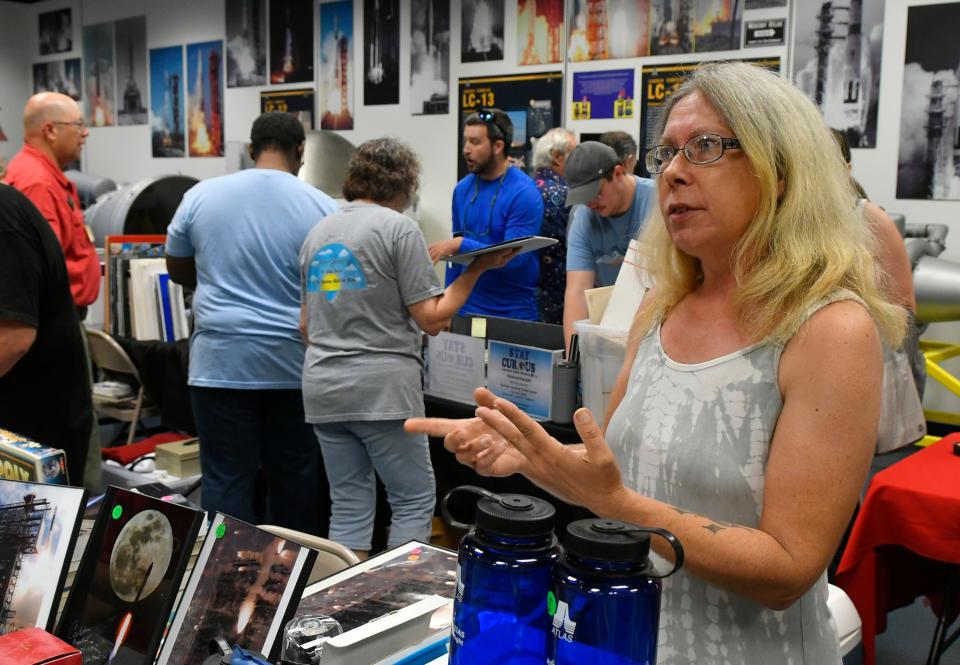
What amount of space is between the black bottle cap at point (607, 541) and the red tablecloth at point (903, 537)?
1754 millimetres

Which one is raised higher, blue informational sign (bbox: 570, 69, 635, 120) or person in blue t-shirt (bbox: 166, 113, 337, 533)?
blue informational sign (bbox: 570, 69, 635, 120)

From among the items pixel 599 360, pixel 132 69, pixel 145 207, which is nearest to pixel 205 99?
pixel 132 69

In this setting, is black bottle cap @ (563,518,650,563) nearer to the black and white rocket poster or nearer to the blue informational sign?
the blue informational sign

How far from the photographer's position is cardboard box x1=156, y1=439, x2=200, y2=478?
408cm

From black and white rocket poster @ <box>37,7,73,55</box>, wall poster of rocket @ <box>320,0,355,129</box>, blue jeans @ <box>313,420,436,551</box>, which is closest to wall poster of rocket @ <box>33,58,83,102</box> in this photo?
black and white rocket poster @ <box>37,7,73,55</box>

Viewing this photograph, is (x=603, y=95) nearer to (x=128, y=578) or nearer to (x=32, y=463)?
(x=32, y=463)

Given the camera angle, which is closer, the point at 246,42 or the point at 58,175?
the point at 58,175

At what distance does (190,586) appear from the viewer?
3.29 ft

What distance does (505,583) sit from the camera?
2.56 feet

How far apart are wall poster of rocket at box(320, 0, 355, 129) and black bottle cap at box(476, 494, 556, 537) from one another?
7.13 m

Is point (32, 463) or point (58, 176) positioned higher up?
point (58, 176)

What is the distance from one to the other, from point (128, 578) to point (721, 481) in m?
0.72

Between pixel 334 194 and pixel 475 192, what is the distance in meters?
2.24

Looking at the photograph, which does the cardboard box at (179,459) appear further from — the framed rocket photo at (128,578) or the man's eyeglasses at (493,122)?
the framed rocket photo at (128,578)
